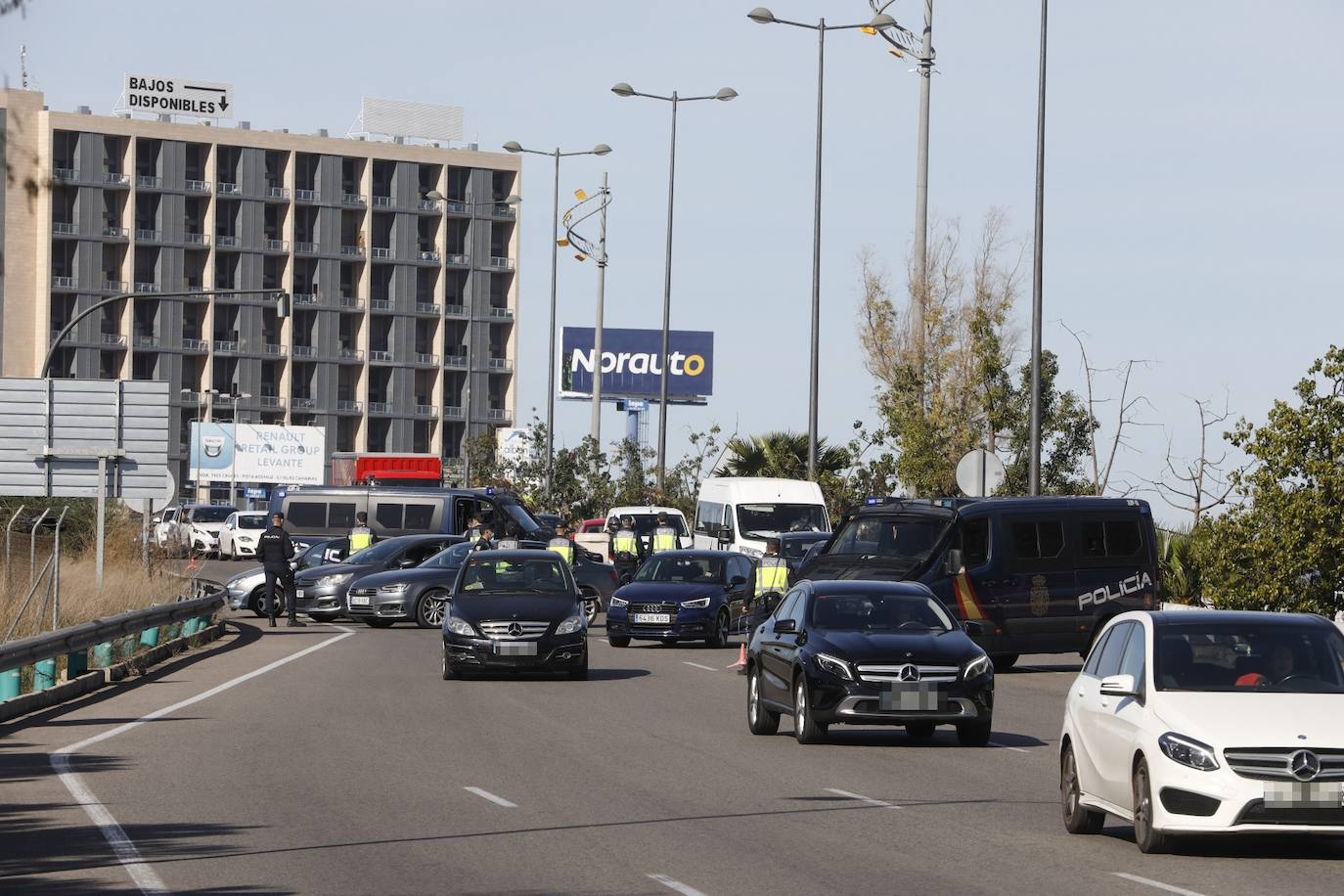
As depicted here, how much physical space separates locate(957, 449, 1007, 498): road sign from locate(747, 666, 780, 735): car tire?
526 inches

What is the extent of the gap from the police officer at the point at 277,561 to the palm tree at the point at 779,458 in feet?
74.5

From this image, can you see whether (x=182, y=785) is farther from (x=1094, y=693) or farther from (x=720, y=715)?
(x=720, y=715)

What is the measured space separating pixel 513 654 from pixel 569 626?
2.62 feet

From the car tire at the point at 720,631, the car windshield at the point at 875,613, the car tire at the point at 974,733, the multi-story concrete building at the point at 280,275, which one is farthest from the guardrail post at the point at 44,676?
the multi-story concrete building at the point at 280,275

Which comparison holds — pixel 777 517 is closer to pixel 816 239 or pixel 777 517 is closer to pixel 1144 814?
pixel 816 239

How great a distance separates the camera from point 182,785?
14.5m

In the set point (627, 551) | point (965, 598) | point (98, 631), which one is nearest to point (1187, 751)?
point (98, 631)

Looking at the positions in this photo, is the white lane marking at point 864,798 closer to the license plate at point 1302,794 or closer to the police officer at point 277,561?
the license plate at point 1302,794

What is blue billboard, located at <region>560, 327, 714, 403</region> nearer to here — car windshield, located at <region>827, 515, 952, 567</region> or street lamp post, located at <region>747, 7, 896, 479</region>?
street lamp post, located at <region>747, 7, 896, 479</region>

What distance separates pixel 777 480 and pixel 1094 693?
32081 millimetres

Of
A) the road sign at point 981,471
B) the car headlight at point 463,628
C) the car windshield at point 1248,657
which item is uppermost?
the road sign at point 981,471

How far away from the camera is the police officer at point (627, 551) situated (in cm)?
4522

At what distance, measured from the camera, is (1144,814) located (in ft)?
37.4

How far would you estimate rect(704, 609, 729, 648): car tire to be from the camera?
106 feet
